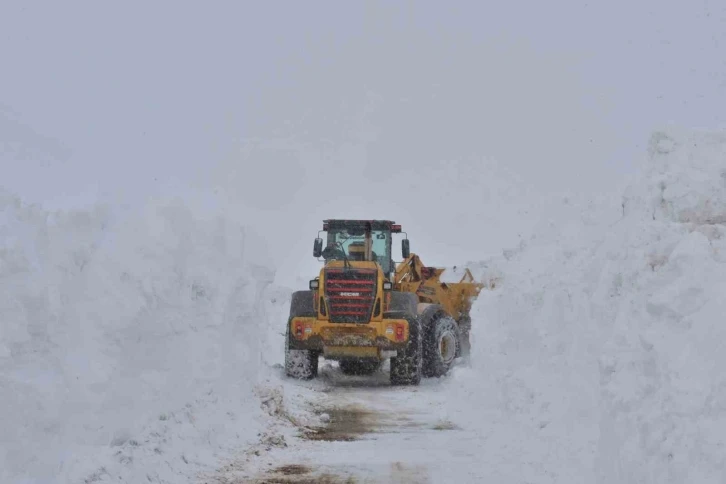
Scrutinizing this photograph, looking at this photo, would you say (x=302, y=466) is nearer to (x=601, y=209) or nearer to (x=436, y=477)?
(x=436, y=477)

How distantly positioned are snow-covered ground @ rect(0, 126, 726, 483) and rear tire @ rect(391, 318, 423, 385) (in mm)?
2651

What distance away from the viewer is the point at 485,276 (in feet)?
61.0

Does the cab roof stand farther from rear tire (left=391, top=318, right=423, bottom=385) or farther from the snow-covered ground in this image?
the snow-covered ground

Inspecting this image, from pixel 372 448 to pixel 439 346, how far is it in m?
6.93

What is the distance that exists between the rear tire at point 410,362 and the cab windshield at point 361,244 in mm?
1815

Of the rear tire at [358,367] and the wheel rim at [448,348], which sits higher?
the wheel rim at [448,348]

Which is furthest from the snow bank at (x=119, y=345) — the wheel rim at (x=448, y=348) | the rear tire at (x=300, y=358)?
the wheel rim at (x=448, y=348)

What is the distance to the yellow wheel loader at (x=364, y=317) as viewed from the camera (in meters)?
14.0

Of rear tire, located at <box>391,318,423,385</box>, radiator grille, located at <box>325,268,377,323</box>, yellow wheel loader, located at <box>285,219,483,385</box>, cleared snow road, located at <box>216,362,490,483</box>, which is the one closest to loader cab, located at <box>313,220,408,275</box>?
yellow wheel loader, located at <box>285,219,483,385</box>

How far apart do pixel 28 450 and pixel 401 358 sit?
9456 mm

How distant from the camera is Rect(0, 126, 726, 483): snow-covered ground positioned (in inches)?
192

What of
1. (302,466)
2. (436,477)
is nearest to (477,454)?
(436,477)

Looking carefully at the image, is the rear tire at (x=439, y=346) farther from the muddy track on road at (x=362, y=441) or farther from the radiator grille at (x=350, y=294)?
the muddy track on road at (x=362, y=441)

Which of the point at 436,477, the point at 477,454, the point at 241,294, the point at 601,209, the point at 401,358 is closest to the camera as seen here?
the point at 436,477
